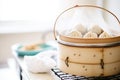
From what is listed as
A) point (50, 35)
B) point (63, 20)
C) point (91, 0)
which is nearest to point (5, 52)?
point (50, 35)

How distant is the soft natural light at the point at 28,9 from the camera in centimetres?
236

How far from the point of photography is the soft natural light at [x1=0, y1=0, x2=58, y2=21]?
2357 mm

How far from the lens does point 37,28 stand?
94.7 inches

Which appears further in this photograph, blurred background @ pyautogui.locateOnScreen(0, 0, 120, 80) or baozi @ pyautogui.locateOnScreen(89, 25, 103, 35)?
blurred background @ pyautogui.locateOnScreen(0, 0, 120, 80)

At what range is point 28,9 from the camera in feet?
7.90

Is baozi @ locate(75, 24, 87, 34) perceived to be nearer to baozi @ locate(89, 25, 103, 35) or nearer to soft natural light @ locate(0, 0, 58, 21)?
baozi @ locate(89, 25, 103, 35)

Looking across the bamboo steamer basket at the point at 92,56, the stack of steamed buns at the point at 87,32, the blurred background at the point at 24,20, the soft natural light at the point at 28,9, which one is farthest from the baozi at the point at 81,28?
the soft natural light at the point at 28,9

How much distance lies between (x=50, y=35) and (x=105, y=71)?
1.50m

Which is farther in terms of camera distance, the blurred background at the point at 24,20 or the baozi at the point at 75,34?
the blurred background at the point at 24,20

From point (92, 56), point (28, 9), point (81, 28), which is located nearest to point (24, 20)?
point (28, 9)

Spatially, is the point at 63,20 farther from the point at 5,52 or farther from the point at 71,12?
the point at 5,52

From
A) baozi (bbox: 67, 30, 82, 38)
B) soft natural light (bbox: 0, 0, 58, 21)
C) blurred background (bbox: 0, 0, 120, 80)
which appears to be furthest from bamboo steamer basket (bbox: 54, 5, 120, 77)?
soft natural light (bbox: 0, 0, 58, 21)

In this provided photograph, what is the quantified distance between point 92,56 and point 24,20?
62.1 inches

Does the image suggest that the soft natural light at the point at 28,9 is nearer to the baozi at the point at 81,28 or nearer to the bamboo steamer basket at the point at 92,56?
the baozi at the point at 81,28
